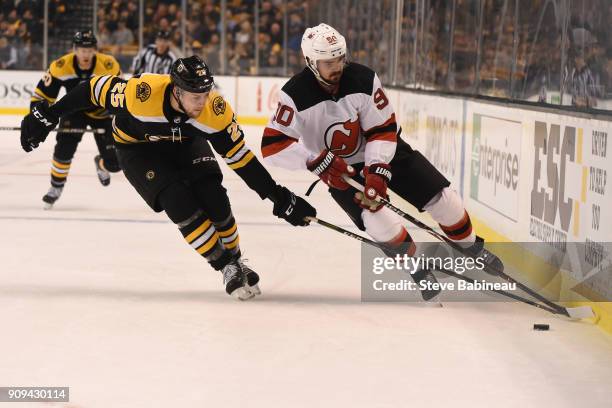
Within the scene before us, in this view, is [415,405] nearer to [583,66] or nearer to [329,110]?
[329,110]

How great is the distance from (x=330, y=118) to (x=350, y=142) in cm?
16

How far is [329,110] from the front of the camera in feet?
13.8

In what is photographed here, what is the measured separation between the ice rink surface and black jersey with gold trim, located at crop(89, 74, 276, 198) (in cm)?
57

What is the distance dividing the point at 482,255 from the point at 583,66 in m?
0.88

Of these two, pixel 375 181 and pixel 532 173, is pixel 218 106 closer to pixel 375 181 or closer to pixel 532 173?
pixel 375 181

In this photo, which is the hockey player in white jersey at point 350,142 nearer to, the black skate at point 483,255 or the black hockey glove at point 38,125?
the black skate at point 483,255

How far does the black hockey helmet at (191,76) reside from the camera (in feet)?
12.9

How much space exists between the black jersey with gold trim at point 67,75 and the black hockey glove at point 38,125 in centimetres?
227

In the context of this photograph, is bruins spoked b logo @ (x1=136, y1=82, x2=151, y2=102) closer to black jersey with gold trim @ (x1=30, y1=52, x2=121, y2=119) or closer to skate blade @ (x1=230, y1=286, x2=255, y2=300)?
skate blade @ (x1=230, y1=286, x2=255, y2=300)

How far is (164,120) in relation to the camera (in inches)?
164

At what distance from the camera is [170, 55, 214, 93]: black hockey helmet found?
394cm

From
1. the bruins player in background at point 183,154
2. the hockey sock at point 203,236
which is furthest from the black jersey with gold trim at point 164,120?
the hockey sock at point 203,236

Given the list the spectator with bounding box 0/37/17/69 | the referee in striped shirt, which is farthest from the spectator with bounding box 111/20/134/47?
the referee in striped shirt

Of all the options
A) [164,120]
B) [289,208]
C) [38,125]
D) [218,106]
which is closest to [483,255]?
[289,208]
